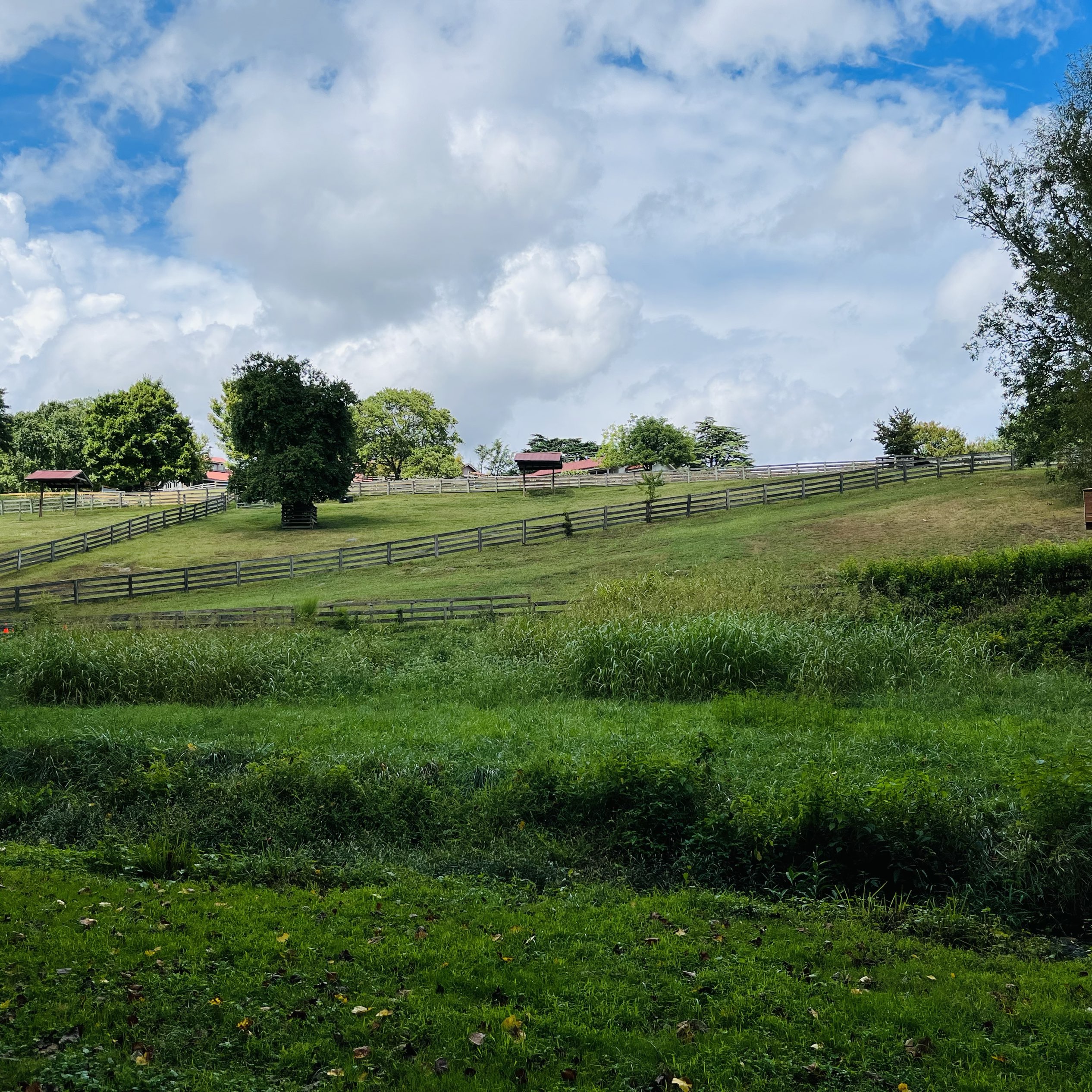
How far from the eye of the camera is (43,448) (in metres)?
78.3

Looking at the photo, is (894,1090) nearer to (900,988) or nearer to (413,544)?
(900,988)

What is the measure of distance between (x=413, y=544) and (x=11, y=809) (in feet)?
81.8

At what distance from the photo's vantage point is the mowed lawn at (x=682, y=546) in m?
28.9

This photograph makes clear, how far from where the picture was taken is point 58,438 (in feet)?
248

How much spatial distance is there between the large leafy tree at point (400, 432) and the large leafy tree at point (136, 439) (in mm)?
19140

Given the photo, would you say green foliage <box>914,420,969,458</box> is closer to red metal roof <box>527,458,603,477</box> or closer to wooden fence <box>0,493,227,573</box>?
red metal roof <box>527,458,603,477</box>

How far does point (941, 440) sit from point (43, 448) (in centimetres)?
7702

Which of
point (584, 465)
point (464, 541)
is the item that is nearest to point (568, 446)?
point (584, 465)

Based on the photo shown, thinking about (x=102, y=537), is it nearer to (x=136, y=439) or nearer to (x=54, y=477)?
(x=54, y=477)

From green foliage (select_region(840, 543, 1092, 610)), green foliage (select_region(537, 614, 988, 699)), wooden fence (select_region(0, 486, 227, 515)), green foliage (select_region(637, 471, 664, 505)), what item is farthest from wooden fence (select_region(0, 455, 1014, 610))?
wooden fence (select_region(0, 486, 227, 515))

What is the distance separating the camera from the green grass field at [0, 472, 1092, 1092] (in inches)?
215

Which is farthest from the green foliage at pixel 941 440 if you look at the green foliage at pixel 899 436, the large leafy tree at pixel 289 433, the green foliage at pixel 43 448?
the green foliage at pixel 43 448

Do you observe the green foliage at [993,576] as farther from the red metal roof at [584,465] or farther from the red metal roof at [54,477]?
the red metal roof at [584,465]

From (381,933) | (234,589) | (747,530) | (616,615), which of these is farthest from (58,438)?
(381,933)
